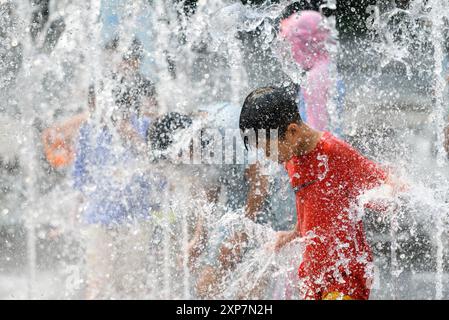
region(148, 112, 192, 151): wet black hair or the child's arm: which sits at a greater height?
region(148, 112, 192, 151): wet black hair

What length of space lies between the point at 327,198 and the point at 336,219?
0.25 ft

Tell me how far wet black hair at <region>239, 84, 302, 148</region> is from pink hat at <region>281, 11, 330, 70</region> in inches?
67.8

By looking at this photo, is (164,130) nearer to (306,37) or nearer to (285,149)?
(285,149)

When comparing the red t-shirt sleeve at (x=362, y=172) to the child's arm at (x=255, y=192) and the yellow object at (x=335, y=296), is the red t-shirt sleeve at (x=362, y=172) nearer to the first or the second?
the yellow object at (x=335, y=296)

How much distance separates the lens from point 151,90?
159 inches

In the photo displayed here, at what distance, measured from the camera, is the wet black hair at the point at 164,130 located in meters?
3.61

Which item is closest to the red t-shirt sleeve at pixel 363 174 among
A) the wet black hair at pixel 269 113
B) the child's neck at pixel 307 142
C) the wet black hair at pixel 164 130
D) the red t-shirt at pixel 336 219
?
the red t-shirt at pixel 336 219

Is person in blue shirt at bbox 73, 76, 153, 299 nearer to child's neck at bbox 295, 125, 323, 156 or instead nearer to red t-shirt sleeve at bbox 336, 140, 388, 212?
child's neck at bbox 295, 125, 323, 156

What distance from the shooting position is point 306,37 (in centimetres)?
440

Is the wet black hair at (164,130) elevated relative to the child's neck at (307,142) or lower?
elevated

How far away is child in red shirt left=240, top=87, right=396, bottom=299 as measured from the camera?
2523 millimetres

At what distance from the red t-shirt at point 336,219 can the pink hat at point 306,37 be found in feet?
6.03

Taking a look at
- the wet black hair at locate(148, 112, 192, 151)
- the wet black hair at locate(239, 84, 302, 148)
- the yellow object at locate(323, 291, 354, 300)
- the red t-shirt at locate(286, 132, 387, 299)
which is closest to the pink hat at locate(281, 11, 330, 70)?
the wet black hair at locate(148, 112, 192, 151)

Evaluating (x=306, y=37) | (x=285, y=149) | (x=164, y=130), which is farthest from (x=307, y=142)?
(x=306, y=37)
